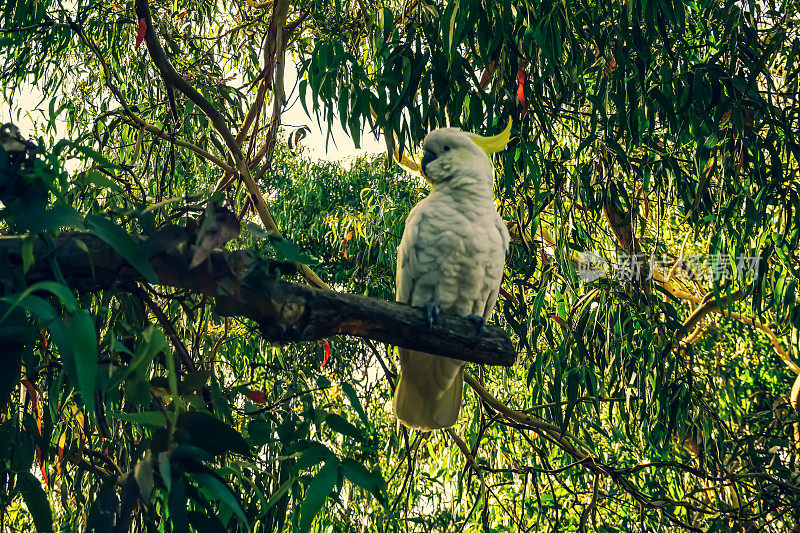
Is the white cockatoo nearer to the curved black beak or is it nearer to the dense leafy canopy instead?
the curved black beak

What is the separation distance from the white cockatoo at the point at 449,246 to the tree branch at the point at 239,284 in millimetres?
445

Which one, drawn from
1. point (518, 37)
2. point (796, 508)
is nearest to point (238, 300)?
point (518, 37)

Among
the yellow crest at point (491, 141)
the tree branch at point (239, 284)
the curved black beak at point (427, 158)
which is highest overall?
the yellow crest at point (491, 141)

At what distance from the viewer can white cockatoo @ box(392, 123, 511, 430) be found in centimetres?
166

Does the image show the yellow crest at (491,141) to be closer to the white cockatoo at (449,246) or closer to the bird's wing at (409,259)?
the white cockatoo at (449,246)

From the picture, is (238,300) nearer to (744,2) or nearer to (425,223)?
(425,223)

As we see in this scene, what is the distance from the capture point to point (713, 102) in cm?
191

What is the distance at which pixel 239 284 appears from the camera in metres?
0.93

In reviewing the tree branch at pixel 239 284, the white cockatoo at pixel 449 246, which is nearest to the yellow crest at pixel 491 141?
the white cockatoo at pixel 449 246

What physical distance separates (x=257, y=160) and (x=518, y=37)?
0.84 m

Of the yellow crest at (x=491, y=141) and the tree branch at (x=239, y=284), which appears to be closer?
the tree branch at (x=239, y=284)

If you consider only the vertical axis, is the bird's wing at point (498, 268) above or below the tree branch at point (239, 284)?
above

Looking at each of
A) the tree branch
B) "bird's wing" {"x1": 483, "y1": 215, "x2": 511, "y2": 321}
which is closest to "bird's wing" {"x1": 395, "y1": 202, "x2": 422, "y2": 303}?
"bird's wing" {"x1": 483, "y1": 215, "x2": 511, "y2": 321}

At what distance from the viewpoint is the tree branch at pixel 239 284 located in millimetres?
861
